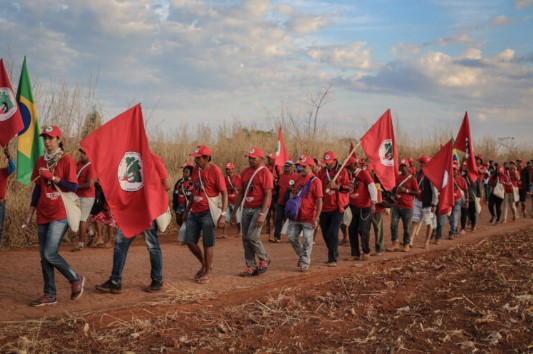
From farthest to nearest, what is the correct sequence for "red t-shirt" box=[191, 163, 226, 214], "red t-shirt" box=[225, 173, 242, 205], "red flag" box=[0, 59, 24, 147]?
"red t-shirt" box=[225, 173, 242, 205] < "red flag" box=[0, 59, 24, 147] < "red t-shirt" box=[191, 163, 226, 214]

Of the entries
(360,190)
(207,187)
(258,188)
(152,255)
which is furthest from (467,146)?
(152,255)

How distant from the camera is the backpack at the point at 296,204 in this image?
1017cm

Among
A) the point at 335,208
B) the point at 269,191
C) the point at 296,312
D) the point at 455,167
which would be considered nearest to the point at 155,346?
the point at 296,312

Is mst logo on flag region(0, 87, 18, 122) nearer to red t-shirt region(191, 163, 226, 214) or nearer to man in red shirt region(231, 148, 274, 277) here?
red t-shirt region(191, 163, 226, 214)

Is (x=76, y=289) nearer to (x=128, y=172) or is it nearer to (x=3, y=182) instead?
(x=128, y=172)

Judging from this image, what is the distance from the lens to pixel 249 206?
970 cm

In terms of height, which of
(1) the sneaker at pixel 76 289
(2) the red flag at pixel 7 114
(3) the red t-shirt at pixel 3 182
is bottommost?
(1) the sneaker at pixel 76 289

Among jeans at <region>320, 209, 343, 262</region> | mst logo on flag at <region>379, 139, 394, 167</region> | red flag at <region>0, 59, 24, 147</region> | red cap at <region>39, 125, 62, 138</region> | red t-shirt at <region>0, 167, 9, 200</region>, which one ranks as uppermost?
red flag at <region>0, 59, 24, 147</region>

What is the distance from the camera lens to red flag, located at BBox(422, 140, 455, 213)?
1338cm

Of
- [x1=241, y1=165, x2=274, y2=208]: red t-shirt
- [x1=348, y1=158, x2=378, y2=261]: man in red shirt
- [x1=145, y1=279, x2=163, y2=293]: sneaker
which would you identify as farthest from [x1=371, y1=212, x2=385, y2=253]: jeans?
→ [x1=145, y1=279, x2=163, y2=293]: sneaker

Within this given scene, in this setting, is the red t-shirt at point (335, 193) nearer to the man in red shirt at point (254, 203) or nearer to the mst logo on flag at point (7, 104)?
the man in red shirt at point (254, 203)

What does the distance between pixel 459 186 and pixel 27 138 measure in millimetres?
10539

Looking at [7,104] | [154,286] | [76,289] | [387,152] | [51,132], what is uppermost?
[7,104]

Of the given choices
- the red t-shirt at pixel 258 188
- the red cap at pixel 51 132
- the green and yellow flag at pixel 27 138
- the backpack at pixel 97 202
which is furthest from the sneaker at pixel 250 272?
the green and yellow flag at pixel 27 138
